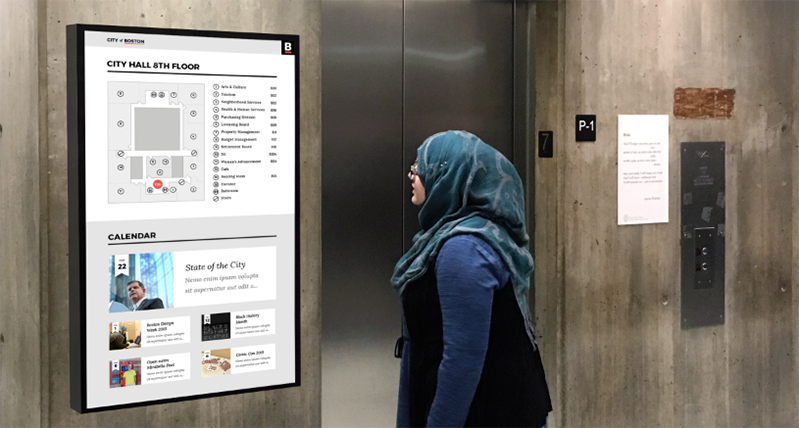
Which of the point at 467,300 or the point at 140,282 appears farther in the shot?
the point at 140,282

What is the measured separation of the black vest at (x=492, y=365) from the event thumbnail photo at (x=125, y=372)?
117 centimetres

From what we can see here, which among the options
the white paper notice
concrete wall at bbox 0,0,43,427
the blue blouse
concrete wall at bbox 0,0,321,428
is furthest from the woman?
the white paper notice

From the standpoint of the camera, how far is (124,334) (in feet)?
10.5

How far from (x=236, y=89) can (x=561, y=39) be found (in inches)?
72.0

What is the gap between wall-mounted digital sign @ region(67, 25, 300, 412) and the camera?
3137mm

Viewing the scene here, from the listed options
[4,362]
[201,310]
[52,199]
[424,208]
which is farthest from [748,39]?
[4,362]

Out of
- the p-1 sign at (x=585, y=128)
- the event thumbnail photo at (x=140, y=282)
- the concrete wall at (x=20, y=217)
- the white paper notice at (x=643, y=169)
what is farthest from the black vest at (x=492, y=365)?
the white paper notice at (x=643, y=169)

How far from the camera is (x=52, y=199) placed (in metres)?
3.22

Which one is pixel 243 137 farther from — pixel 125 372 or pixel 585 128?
pixel 585 128

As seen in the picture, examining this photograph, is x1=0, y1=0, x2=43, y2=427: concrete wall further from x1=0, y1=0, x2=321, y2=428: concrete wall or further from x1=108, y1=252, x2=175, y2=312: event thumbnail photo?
x1=108, y1=252, x2=175, y2=312: event thumbnail photo

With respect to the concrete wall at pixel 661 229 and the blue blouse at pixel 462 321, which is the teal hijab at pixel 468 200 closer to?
the blue blouse at pixel 462 321

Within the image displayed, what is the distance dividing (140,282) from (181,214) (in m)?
0.32

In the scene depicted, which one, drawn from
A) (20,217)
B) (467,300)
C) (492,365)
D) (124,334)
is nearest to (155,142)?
(20,217)

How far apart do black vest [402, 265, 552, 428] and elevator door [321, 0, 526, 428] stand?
47.6 inches
